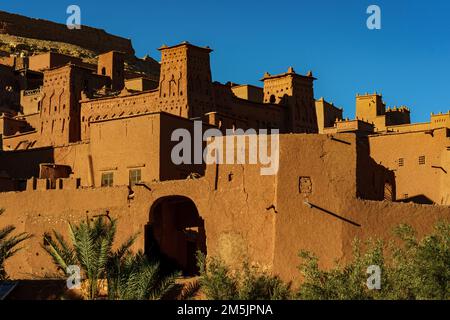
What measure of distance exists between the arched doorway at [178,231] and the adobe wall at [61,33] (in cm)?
5122

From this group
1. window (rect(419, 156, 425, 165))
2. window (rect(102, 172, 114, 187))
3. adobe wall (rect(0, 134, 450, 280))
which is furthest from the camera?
window (rect(419, 156, 425, 165))

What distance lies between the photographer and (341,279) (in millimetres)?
24125

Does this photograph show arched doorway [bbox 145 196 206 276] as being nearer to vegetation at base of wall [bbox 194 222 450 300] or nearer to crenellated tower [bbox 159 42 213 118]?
vegetation at base of wall [bbox 194 222 450 300]

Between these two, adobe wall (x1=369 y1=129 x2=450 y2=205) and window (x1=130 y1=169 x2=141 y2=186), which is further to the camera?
adobe wall (x1=369 y1=129 x2=450 y2=205)

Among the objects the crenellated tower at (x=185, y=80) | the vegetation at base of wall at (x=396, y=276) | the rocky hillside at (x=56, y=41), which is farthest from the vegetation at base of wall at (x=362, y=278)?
the rocky hillside at (x=56, y=41)

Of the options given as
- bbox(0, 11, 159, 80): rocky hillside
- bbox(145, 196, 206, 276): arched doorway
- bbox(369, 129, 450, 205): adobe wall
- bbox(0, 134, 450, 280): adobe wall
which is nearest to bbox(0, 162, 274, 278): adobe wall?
bbox(0, 134, 450, 280): adobe wall

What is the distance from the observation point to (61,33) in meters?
84.1

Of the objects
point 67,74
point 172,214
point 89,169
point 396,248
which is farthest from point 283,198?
point 67,74

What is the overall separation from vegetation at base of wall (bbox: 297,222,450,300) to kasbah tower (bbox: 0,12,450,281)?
275cm

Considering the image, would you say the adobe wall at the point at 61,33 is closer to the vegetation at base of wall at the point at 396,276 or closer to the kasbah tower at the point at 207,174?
the kasbah tower at the point at 207,174

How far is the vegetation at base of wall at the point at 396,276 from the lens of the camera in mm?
23703

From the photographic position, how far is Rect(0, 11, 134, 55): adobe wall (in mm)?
82438

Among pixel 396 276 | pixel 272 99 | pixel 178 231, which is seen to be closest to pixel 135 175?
pixel 178 231

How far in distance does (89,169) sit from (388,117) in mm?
23170
